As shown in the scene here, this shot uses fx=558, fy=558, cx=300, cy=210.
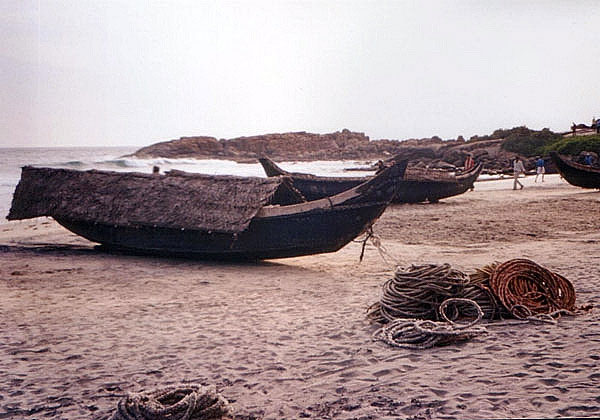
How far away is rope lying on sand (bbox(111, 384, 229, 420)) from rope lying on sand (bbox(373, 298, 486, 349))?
1491 millimetres

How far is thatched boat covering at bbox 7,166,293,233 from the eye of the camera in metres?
7.39

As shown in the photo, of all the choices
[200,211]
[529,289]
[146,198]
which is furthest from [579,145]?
[529,289]

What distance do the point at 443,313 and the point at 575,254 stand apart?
358 cm

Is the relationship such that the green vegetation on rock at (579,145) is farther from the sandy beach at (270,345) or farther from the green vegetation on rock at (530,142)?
the sandy beach at (270,345)

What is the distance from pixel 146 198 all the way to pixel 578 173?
1280 centimetres

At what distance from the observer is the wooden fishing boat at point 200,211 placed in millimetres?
7055

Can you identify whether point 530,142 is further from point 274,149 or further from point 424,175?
point 274,149

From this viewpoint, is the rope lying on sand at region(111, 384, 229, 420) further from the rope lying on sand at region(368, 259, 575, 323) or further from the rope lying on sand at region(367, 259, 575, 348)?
the rope lying on sand at region(368, 259, 575, 323)

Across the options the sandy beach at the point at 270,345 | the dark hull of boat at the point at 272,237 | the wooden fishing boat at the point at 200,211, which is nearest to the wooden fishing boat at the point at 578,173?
the sandy beach at the point at 270,345

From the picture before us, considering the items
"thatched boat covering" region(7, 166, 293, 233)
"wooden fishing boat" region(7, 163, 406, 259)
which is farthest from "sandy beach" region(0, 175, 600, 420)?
"thatched boat covering" region(7, 166, 293, 233)

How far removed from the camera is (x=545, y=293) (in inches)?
185

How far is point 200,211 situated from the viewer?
7.52 m

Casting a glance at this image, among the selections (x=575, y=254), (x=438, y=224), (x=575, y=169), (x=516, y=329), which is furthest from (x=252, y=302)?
(x=575, y=169)

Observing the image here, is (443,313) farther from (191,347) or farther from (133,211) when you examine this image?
(133,211)
